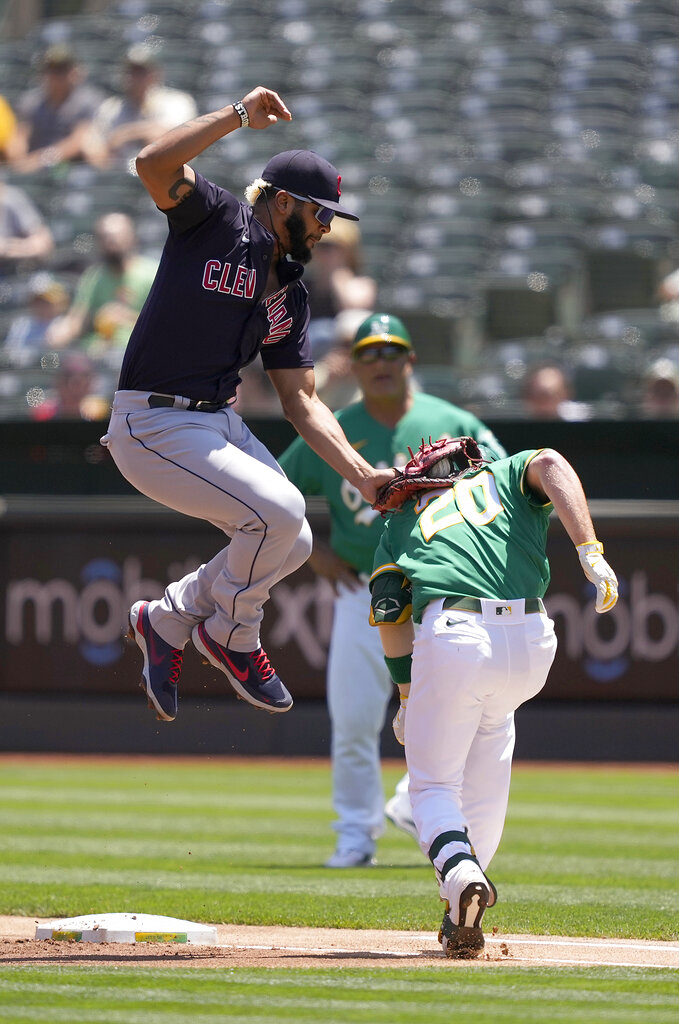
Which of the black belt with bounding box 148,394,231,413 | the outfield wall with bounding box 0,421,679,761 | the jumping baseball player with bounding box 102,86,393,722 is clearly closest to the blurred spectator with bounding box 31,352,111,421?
the outfield wall with bounding box 0,421,679,761

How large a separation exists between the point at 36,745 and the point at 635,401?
5118 mm

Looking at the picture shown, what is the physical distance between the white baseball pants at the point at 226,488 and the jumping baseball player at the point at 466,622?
0.34 m

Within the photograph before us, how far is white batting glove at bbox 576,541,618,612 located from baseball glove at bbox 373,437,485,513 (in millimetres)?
609

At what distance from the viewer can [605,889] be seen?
274 inches

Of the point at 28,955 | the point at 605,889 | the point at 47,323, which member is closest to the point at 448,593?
the point at 28,955

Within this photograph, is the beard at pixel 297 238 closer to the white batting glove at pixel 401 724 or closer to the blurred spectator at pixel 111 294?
the white batting glove at pixel 401 724

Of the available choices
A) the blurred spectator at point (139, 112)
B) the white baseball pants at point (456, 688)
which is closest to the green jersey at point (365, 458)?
the white baseball pants at point (456, 688)

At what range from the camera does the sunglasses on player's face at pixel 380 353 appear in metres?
7.71

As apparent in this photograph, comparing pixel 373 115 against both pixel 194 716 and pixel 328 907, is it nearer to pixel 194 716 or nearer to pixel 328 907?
pixel 194 716

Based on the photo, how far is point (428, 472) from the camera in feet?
17.2

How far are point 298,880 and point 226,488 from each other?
8.66ft

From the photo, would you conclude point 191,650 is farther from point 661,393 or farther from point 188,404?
point 188,404

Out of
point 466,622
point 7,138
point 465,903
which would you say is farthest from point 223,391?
point 7,138

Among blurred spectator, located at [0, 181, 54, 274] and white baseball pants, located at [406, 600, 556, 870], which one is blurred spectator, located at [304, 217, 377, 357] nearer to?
blurred spectator, located at [0, 181, 54, 274]
